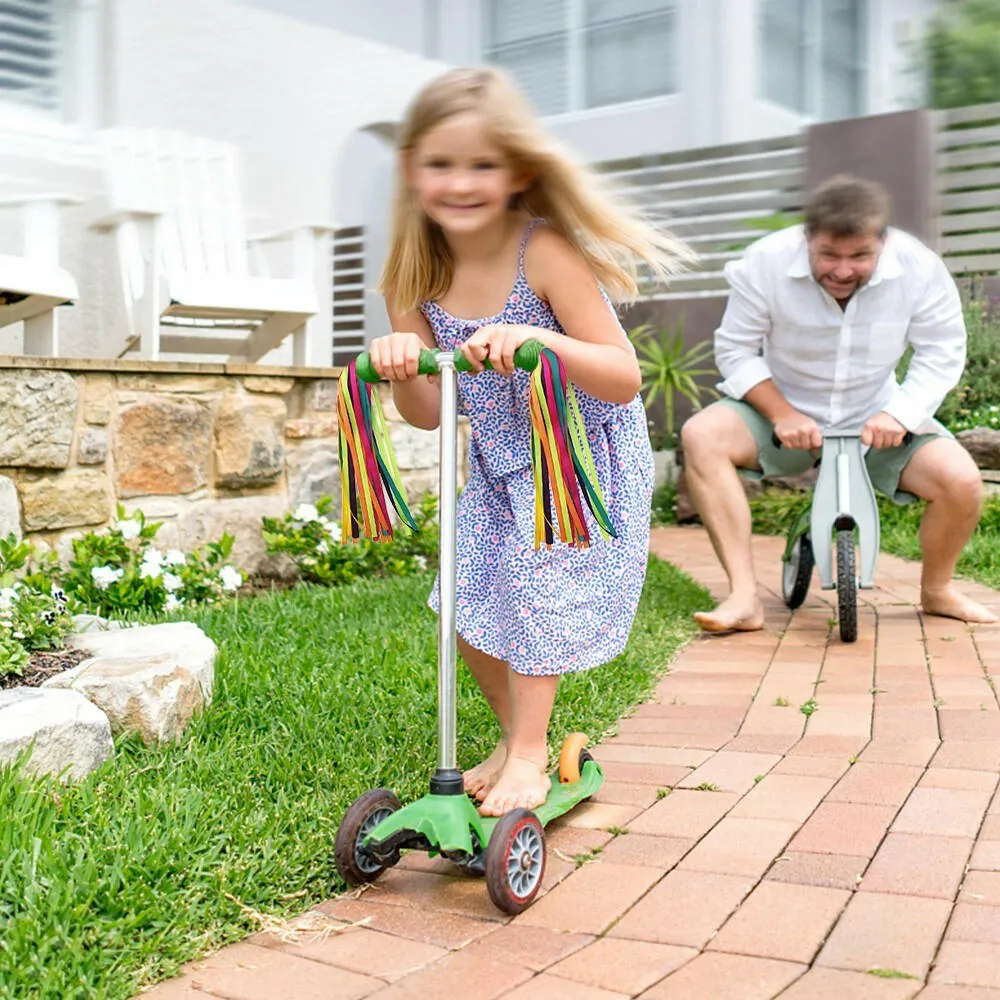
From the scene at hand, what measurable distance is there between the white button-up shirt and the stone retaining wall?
1.56 metres

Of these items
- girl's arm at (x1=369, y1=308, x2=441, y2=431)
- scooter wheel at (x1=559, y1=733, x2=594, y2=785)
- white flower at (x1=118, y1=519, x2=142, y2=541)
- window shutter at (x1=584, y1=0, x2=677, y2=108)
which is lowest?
scooter wheel at (x1=559, y1=733, x2=594, y2=785)

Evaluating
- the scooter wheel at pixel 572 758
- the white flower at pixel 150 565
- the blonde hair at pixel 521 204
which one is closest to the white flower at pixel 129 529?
the white flower at pixel 150 565

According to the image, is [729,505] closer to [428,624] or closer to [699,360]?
[428,624]

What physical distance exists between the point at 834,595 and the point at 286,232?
260 centimetres

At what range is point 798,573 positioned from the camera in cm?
401

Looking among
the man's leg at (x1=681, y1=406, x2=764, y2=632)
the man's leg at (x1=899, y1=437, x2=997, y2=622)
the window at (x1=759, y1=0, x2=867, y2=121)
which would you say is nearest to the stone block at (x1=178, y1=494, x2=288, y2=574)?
the man's leg at (x1=681, y1=406, x2=764, y2=632)

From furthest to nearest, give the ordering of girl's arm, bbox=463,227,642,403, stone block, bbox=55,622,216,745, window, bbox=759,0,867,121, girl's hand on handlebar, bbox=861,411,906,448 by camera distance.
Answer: window, bbox=759,0,867,121
girl's hand on handlebar, bbox=861,411,906,448
stone block, bbox=55,622,216,745
girl's arm, bbox=463,227,642,403

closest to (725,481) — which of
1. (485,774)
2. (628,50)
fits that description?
(485,774)

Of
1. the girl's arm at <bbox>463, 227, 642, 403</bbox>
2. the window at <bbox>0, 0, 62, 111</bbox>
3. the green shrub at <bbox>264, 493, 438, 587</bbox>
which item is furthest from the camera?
the window at <bbox>0, 0, 62, 111</bbox>

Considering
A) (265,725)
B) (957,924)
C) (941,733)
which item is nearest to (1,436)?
(265,725)

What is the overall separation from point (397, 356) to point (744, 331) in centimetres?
218

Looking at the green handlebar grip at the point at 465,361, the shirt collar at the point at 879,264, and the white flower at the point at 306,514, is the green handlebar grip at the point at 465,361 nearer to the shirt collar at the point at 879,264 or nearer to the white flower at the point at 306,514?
the shirt collar at the point at 879,264

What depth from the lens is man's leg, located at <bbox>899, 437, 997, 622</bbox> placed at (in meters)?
3.76

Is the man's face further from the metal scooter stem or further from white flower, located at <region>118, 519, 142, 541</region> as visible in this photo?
white flower, located at <region>118, 519, 142, 541</region>
